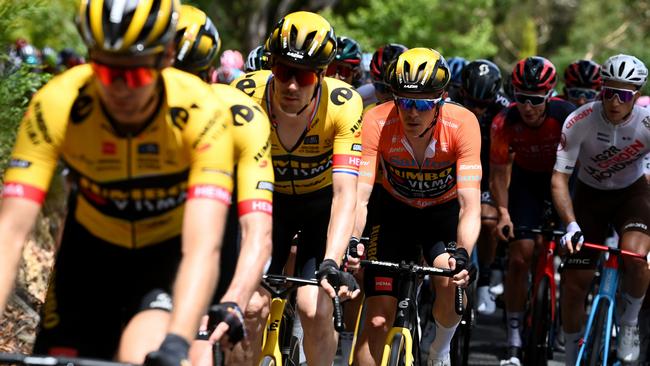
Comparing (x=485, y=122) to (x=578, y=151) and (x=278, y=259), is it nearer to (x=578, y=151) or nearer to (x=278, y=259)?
(x=578, y=151)

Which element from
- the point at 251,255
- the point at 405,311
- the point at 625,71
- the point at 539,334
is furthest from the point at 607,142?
the point at 251,255

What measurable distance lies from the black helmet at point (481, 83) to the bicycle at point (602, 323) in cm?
288

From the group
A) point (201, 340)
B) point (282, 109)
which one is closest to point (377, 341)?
point (282, 109)

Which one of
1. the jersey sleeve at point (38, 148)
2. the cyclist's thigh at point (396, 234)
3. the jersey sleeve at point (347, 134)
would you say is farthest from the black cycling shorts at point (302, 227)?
A: the jersey sleeve at point (38, 148)

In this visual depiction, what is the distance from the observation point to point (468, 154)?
310 inches

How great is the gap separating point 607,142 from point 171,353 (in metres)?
5.92

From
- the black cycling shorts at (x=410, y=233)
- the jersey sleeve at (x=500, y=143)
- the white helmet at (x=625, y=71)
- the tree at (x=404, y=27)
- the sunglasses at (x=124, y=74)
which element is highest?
the tree at (x=404, y=27)

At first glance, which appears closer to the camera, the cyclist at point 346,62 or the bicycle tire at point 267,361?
the bicycle tire at point 267,361

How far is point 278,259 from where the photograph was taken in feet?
24.8

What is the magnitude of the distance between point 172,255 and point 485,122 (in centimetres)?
755

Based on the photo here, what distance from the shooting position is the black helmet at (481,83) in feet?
37.7

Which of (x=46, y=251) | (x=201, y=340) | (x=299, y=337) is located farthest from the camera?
(x=46, y=251)

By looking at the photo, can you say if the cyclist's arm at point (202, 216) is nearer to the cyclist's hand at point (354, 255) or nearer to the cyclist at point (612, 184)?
the cyclist's hand at point (354, 255)

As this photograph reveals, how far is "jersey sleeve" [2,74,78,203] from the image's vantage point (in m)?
→ 4.59
